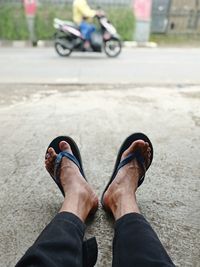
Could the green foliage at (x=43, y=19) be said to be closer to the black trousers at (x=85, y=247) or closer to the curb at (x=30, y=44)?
the curb at (x=30, y=44)

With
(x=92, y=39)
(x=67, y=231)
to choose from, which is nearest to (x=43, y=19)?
(x=92, y=39)

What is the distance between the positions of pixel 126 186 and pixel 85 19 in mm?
7270

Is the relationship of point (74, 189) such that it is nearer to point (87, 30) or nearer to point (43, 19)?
point (87, 30)

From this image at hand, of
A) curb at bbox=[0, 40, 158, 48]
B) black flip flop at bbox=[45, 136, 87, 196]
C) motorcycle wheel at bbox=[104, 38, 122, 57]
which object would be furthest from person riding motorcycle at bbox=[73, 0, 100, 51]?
black flip flop at bbox=[45, 136, 87, 196]

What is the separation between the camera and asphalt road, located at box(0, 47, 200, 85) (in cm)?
529

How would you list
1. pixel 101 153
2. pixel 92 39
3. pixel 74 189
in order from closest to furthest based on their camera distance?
pixel 74 189
pixel 101 153
pixel 92 39

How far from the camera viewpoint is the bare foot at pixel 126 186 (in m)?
1.56

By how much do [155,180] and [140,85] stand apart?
2825mm

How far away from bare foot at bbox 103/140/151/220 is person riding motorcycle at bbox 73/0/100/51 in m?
6.61

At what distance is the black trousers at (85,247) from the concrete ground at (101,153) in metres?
0.23

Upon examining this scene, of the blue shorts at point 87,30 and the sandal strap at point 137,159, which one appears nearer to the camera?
the sandal strap at point 137,159

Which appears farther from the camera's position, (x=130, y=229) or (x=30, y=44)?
(x=30, y=44)

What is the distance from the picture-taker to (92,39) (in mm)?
8047

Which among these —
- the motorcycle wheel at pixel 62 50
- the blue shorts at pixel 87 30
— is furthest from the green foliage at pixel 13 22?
the blue shorts at pixel 87 30
